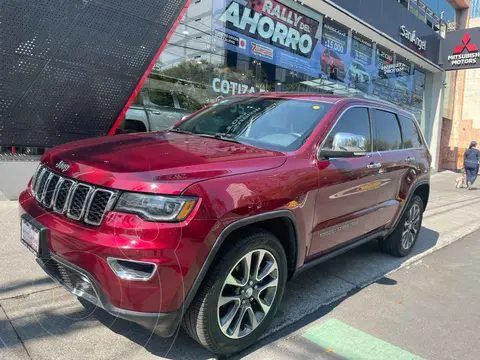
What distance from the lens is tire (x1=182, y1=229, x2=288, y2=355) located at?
2.44 m

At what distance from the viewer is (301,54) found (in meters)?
11.3

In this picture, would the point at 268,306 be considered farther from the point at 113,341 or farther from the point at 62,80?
the point at 62,80

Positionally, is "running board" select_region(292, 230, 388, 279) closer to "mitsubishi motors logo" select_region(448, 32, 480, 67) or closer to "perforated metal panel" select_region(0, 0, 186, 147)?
"perforated metal panel" select_region(0, 0, 186, 147)

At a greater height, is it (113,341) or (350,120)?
(350,120)

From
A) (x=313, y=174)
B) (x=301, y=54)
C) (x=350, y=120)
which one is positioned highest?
(x=301, y=54)

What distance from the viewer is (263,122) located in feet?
11.6

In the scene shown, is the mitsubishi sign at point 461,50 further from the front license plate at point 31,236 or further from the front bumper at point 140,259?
the front license plate at point 31,236

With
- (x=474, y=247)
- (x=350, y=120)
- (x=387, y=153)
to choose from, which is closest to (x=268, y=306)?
(x=350, y=120)

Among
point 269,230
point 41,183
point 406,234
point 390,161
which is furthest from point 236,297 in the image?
point 406,234

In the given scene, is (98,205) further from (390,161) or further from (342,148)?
(390,161)

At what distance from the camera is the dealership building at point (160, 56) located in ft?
19.3

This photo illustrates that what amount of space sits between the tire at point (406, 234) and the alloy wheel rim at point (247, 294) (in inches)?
103

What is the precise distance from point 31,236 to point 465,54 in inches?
760

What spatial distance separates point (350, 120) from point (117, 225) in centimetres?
244
